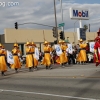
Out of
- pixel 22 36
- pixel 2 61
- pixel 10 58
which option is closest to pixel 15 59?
pixel 10 58

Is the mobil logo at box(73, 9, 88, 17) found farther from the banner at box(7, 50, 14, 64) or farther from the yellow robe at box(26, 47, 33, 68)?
the banner at box(7, 50, 14, 64)

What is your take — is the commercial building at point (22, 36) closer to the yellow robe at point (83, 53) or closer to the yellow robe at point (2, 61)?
the yellow robe at point (83, 53)

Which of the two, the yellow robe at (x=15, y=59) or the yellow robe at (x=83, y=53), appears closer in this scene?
the yellow robe at (x=15, y=59)

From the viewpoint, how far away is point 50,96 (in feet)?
29.2

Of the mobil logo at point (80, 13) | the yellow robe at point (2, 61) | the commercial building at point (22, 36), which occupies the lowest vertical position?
the yellow robe at point (2, 61)

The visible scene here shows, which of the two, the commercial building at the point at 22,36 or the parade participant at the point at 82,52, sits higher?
the commercial building at the point at 22,36

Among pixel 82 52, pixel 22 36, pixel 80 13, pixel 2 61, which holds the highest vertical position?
pixel 80 13

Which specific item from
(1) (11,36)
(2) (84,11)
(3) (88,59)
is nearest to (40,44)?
(1) (11,36)

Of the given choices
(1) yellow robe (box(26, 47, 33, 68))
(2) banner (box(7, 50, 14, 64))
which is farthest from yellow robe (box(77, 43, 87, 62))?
(2) banner (box(7, 50, 14, 64))

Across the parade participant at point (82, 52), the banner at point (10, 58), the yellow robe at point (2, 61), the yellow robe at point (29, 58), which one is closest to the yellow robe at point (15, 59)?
the banner at point (10, 58)

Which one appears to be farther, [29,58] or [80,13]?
[80,13]

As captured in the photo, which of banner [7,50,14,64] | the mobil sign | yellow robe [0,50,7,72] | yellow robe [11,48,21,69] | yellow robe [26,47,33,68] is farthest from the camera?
the mobil sign

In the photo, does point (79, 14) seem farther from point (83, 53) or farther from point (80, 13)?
point (83, 53)

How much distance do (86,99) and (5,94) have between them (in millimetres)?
3319
